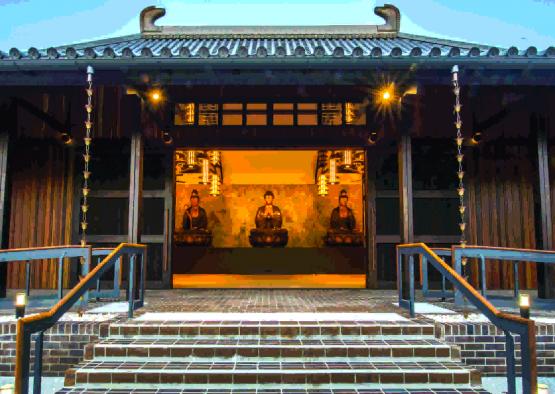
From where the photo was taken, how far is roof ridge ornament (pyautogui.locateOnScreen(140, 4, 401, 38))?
1202 centimetres

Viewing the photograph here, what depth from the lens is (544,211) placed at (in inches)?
305

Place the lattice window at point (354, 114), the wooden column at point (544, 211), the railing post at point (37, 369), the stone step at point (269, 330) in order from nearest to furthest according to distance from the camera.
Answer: the railing post at point (37, 369)
the stone step at point (269, 330)
the wooden column at point (544, 211)
the lattice window at point (354, 114)

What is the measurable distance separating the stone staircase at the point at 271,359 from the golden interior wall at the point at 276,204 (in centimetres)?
1262

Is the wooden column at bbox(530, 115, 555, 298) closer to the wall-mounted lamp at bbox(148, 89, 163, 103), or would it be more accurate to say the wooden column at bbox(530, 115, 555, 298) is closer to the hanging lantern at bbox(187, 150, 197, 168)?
the wall-mounted lamp at bbox(148, 89, 163, 103)

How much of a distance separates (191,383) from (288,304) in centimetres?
282

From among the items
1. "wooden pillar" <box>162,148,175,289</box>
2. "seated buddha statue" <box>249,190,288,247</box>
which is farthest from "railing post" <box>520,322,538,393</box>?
"seated buddha statue" <box>249,190,288,247</box>

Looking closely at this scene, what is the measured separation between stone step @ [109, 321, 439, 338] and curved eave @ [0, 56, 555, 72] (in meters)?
3.81

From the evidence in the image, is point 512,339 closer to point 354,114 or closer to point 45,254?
point 45,254

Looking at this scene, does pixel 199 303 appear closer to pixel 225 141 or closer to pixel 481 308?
pixel 225 141

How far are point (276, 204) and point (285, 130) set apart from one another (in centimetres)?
896

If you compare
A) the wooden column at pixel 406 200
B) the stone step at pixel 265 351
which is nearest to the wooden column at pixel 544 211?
the wooden column at pixel 406 200

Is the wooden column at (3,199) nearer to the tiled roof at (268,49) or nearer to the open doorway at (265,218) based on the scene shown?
the tiled roof at (268,49)

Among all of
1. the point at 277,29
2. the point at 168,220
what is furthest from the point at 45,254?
the point at 277,29

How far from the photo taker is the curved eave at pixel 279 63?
22.6 ft
